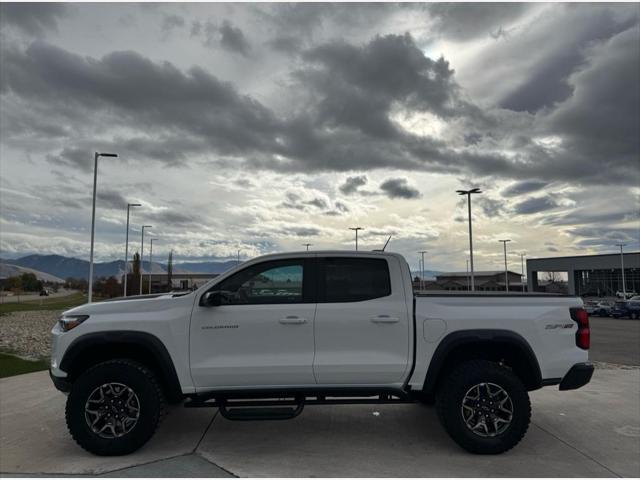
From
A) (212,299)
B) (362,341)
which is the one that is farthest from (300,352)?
(212,299)

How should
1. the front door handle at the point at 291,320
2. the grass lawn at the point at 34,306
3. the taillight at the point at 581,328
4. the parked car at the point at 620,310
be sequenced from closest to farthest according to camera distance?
1. the front door handle at the point at 291,320
2. the taillight at the point at 581,328
3. the parked car at the point at 620,310
4. the grass lawn at the point at 34,306

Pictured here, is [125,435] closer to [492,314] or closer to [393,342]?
[393,342]

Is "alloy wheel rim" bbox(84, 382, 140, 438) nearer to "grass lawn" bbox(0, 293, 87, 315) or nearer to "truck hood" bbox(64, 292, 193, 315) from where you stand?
"truck hood" bbox(64, 292, 193, 315)

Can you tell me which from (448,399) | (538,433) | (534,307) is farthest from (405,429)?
(534,307)

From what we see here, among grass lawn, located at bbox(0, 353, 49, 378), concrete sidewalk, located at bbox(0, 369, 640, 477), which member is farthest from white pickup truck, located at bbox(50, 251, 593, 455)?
grass lawn, located at bbox(0, 353, 49, 378)

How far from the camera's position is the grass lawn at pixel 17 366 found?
30.8 ft

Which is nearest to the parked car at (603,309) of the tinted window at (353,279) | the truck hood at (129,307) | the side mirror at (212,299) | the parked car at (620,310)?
the parked car at (620,310)

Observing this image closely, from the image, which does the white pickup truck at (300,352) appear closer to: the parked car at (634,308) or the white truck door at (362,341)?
the white truck door at (362,341)

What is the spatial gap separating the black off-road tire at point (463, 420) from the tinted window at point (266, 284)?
169 centimetres

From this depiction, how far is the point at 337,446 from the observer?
4.89 metres

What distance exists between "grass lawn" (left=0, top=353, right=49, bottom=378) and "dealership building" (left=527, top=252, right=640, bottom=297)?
209ft

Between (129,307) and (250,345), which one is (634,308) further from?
(129,307)

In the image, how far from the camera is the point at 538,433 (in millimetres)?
5359

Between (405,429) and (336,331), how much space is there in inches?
65.2
